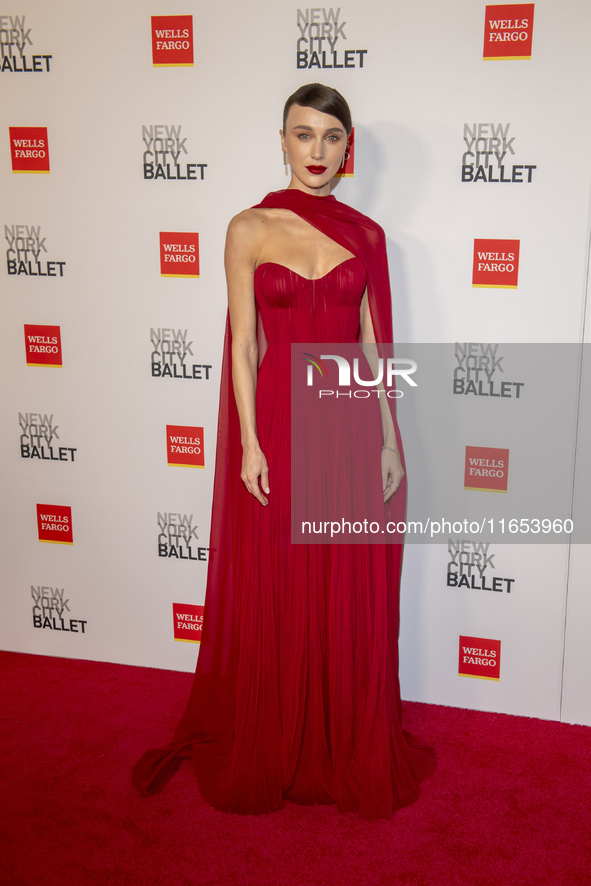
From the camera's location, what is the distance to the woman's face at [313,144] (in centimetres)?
211

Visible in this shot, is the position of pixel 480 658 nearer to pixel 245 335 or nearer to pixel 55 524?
pixel 245 335

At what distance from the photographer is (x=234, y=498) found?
2.44 meters

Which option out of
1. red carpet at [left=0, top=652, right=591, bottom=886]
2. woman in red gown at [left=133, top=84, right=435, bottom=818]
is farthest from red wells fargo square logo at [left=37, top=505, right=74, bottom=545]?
woman in red gown at [left=133, top=84, right=435, bottom=818]

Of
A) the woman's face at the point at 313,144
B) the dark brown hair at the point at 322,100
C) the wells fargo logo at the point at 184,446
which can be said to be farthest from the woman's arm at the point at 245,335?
the wells fargo logo at the point at 184,446

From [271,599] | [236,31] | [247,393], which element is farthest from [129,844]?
[236,31]

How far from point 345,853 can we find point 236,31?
8.37 feet

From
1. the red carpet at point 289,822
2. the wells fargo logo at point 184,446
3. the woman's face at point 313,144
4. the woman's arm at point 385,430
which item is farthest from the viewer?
the wells fargo logo at point 184,446

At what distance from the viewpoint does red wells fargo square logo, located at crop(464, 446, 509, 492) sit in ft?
8.70

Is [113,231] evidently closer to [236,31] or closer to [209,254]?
[209,254]

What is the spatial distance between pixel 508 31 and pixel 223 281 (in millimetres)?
1206

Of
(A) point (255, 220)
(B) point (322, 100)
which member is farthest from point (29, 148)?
(B) point (322, 100)

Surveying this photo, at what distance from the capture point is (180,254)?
2.73 meters

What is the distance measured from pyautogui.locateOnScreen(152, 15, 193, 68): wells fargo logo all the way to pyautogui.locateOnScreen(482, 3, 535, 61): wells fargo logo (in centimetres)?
98

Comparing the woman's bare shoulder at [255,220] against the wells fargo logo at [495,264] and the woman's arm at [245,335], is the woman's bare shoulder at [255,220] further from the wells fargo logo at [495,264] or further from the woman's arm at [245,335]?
→ the wells fargo logo at [495,264]
